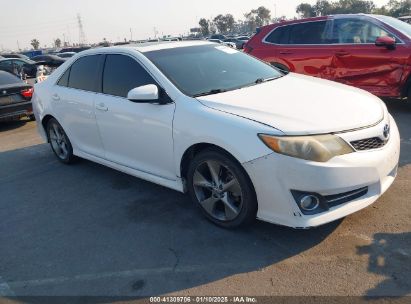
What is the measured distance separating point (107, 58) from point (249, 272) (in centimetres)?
298

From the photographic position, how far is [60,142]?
5.84 m

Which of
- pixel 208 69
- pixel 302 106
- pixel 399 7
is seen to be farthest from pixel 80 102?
pixel 399 7

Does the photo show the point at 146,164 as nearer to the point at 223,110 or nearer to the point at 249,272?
the point at 223,110

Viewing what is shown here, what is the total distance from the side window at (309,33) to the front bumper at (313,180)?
508 centimetres

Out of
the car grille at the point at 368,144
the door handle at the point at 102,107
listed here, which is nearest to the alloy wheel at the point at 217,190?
the car grille at the point at 368,144

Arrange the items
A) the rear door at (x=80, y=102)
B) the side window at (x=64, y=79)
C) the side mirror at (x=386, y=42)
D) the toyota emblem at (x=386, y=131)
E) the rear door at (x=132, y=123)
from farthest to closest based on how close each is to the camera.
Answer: the side mirror at (x=386, y=42)
the side window at (x=64, y=79)
the rear door at (x=80, y=102)
the rear door at (x=132, y=123)
the toyota emblem at (x=386, y=131)

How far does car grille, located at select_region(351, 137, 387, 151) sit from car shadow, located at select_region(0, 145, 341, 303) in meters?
0.74

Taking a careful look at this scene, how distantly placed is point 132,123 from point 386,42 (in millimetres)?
4775

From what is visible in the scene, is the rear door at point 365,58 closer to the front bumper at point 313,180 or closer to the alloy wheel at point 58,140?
the front bumper at point 313,180

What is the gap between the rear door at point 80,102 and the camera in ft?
15.8

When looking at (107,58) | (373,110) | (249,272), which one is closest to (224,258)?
(249,272)

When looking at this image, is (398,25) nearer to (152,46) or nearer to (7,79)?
(152,46)

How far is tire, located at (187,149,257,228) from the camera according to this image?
329 cm

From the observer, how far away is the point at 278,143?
3.01m
